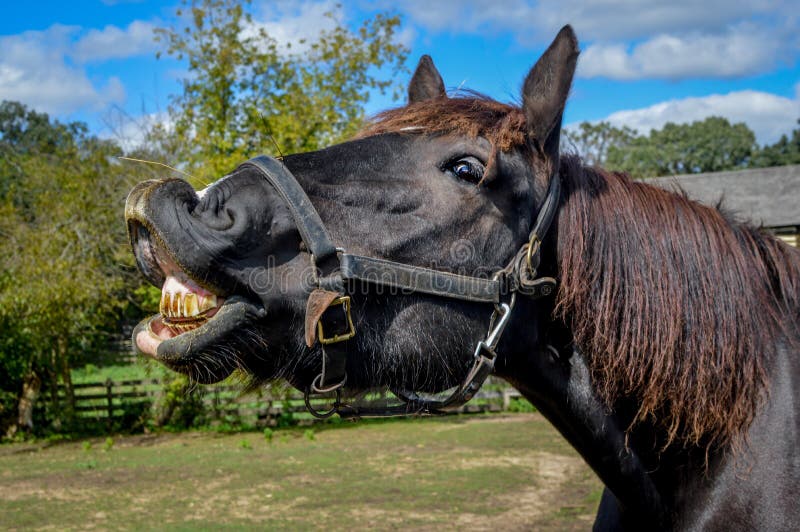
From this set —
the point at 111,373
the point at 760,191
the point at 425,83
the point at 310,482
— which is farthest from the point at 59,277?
the point at 760,191

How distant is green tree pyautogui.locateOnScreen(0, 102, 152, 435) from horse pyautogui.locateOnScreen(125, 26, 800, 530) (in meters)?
11.8

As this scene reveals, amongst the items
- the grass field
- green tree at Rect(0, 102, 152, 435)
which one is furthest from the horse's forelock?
green tree at Rect(0, 102, 152, 435)

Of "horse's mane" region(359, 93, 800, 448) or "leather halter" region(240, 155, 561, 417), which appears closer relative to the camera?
"leather halter" region(240, 155, 561, 417)

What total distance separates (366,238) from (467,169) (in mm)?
391

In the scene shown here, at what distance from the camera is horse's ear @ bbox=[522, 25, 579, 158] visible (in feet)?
6.61

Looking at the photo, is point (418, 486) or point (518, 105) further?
point (418, 486)

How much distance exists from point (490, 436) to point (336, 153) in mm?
11094

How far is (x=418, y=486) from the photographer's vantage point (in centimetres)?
869

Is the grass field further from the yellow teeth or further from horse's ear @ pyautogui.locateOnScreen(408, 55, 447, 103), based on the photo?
the yellow teeth

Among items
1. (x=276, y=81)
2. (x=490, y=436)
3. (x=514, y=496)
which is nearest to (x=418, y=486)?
(x=514, y=496)

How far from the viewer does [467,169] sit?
6.61ft

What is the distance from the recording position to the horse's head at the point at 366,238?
174 cm

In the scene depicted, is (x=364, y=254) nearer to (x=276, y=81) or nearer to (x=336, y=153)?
(x=336, y=153)

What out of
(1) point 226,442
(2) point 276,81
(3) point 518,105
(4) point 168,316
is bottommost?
(1) point 226,442
